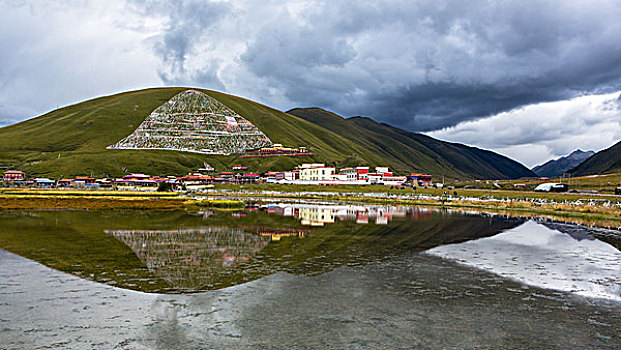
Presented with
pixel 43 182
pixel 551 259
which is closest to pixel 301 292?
pixel 551 259

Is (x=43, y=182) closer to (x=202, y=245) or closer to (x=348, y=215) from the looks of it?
(x=348, y=215)


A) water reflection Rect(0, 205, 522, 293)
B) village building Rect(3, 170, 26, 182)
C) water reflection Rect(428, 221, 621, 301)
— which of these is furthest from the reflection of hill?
village building Rect(3, 170, 26, 182)

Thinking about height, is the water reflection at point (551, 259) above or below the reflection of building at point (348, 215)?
below

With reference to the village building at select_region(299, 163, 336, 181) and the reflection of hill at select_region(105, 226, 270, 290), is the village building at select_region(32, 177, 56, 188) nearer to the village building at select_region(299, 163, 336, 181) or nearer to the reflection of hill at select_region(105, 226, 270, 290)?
the village building at select_region(299, 163, 336, 181)

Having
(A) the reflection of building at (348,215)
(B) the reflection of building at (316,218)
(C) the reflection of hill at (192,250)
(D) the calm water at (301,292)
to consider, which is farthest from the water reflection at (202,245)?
(A) the reflection of building at (348,215)

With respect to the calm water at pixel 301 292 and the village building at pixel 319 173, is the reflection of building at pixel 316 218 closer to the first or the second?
the calm water at pixel 301 292

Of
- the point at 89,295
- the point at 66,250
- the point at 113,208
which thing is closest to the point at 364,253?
the point at 89,295
